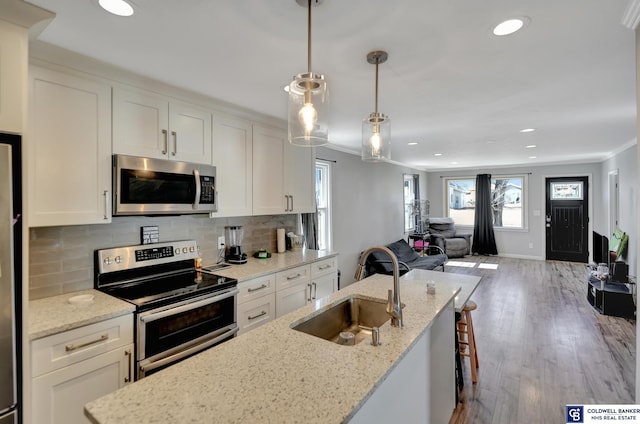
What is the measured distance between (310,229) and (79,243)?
2.46 m

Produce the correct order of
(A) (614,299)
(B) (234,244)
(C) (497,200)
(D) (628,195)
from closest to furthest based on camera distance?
(B) (234,244)
(A) (614,299)
(D) (628,195)
(C) (497,200)

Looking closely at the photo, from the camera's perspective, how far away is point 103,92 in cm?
199

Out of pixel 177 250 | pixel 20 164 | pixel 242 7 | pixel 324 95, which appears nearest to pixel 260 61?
pixel 242 7

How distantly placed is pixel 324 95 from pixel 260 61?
27.1 inches

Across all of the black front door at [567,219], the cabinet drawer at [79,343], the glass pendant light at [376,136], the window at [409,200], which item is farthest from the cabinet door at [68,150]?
the black front door at [567,219]

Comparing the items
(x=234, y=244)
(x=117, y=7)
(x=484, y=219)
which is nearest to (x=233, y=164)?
(x=234, y=244)

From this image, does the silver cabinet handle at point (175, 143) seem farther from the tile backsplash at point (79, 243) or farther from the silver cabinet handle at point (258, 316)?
the silver cabinet handle at point (258, 316)

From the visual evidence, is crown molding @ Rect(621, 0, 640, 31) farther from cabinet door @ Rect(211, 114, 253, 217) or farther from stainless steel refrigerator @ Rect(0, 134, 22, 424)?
stainless steel refrigerator @ Rect(0, 134, 22, 424)

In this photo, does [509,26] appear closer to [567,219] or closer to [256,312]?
[256,312]

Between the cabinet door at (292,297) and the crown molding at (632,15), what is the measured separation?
2764 millimetres

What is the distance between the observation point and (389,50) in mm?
1823

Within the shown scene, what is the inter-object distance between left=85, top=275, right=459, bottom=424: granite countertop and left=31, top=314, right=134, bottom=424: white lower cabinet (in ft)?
2.86

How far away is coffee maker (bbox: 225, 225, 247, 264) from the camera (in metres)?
3.01

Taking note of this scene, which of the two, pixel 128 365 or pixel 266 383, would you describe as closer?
pixel 266 383
